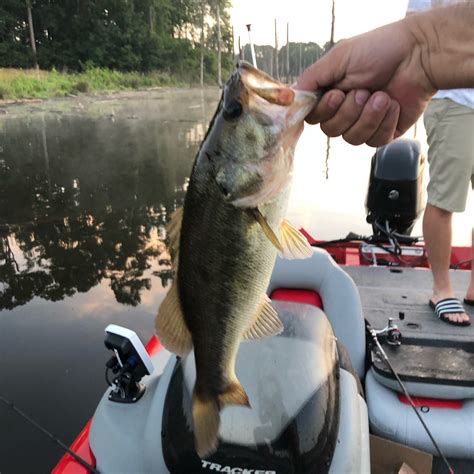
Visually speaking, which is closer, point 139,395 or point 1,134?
point 139,395

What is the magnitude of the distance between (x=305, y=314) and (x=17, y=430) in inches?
105

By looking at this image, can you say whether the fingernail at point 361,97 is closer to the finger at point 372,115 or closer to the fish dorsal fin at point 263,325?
the finger at point 372,115

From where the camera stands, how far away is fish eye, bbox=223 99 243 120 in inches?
45.4

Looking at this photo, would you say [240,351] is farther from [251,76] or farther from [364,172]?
[364,172]

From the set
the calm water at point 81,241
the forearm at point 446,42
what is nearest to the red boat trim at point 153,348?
the calm water at point 81,241

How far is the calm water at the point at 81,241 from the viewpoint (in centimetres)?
392

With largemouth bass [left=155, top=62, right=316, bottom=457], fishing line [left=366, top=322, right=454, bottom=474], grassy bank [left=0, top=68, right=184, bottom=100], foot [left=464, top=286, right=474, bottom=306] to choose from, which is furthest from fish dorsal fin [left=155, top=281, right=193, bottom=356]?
grassy bank [left=0, top=68, right=184, bottom=100]

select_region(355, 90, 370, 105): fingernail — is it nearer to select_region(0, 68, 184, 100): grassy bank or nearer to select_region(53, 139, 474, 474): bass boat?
select_region(53, 139, 474, 474): bass boat

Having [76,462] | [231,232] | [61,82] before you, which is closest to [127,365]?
[76,462]

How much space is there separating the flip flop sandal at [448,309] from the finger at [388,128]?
1.95 metres

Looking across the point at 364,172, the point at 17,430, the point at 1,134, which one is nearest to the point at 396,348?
the point at 17,430

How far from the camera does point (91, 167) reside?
464 inches

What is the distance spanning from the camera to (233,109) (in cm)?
115

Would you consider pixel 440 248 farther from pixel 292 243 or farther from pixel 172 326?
pixel 172 326
